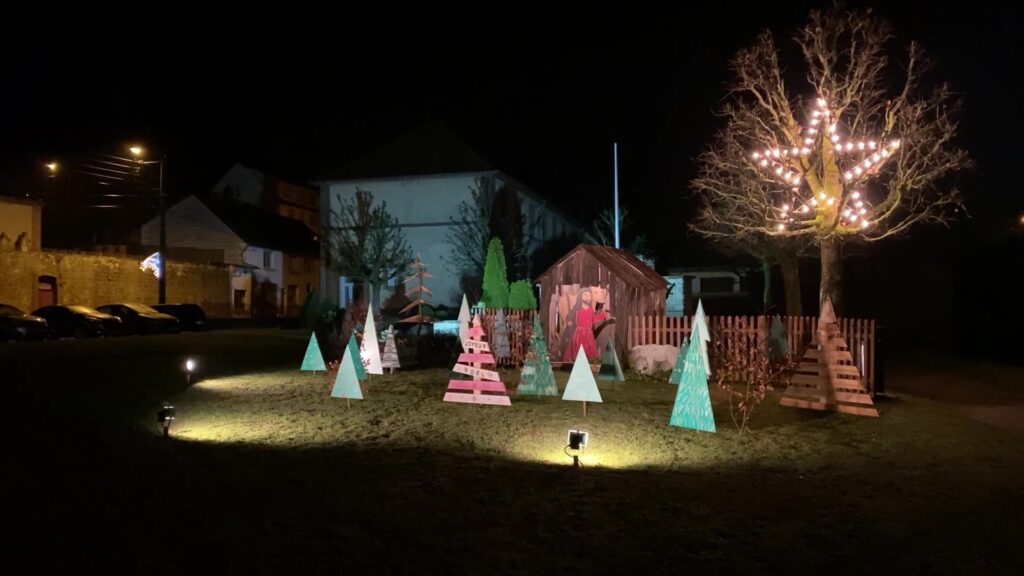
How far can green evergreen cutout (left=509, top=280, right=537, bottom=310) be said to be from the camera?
21062 millimetres

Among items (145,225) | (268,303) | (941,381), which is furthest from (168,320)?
(941,381)

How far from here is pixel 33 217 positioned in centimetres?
3634

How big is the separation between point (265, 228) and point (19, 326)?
27.1 m

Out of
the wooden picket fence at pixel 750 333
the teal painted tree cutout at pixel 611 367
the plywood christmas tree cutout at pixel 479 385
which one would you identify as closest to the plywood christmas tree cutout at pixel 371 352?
the plywood christmas tree cutout at pixel 479 385

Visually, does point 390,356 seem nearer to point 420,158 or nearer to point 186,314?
point 186,314

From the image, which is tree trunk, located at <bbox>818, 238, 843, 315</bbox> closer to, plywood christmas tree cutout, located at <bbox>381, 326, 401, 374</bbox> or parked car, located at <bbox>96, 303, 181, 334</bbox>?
plywood christmas tree cutout, located at <bbox>381, 326, 401, 374</bbox>

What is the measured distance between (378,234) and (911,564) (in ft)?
105

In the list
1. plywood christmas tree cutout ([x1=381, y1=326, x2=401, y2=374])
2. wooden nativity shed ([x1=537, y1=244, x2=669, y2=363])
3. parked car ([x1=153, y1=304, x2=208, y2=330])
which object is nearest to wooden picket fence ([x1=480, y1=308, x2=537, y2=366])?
wooden nativity shed ([x1=537, y1=244, x2=669, y2=363])

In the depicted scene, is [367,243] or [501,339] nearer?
[501,339]

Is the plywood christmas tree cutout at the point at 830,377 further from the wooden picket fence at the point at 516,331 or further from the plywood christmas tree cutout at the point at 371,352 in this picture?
the plywood christmas tree cutout at the point at 371,352

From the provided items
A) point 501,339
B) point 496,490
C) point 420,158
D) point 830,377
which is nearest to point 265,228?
point 420,158

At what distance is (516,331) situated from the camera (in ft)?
57.1

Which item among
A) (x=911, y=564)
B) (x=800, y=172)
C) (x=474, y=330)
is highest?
(x=800, y=172)

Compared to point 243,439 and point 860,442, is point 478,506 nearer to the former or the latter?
point 243,439
